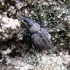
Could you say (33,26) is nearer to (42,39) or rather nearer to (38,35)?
(38,35)

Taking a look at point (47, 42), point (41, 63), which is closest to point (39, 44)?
point (47, 42)

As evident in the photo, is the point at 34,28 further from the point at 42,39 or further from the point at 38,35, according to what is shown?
the point at 42,39

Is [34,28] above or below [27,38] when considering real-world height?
above

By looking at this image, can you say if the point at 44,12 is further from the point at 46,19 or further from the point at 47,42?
the point at 47,42

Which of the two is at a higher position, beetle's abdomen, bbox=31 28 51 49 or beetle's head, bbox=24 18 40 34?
beetle's head, bbox=24 18 40 34

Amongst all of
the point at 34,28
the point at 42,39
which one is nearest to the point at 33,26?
the point at 34,28

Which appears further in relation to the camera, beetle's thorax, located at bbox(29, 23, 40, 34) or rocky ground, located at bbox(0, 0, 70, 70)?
beetle's thorax, located at bbox(29, 23, 40, 34)
